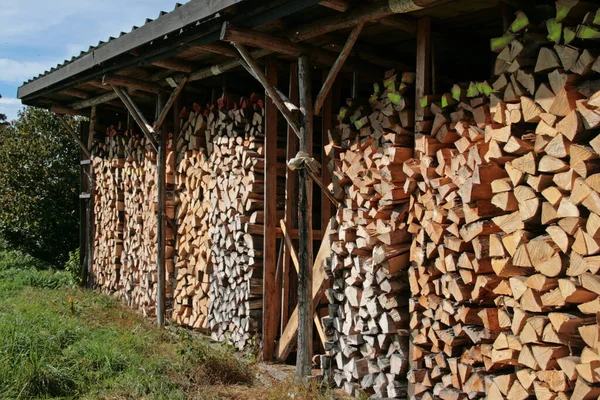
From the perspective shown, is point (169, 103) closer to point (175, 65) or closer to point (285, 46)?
point (175, 65)

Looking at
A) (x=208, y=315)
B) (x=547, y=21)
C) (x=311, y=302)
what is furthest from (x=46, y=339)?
(x=547, y=21)

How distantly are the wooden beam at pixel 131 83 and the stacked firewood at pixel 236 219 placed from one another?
97 centimetres

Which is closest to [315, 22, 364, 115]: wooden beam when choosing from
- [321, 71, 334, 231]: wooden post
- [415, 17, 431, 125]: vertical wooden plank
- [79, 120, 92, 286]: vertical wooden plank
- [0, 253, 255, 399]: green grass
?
[415, 17, 431, 125]: vertical wooden plank

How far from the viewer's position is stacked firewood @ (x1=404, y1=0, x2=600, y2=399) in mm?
3268

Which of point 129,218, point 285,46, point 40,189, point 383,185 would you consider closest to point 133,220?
point 129,218

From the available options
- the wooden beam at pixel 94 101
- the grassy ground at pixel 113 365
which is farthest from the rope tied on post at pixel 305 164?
the wooden beam at pixel 94 101

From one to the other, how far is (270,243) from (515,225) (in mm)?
2888

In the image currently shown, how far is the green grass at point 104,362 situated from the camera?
4.95 metres

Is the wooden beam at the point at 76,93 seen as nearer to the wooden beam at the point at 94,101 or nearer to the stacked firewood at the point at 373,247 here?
the wooden beam at the point at 94,101

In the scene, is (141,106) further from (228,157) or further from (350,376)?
(350,376)

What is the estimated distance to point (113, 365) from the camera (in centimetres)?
549

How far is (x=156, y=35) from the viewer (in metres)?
5.89

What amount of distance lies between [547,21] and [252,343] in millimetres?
3987

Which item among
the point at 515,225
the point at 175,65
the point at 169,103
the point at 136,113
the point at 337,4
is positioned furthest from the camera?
the point at 136,113
